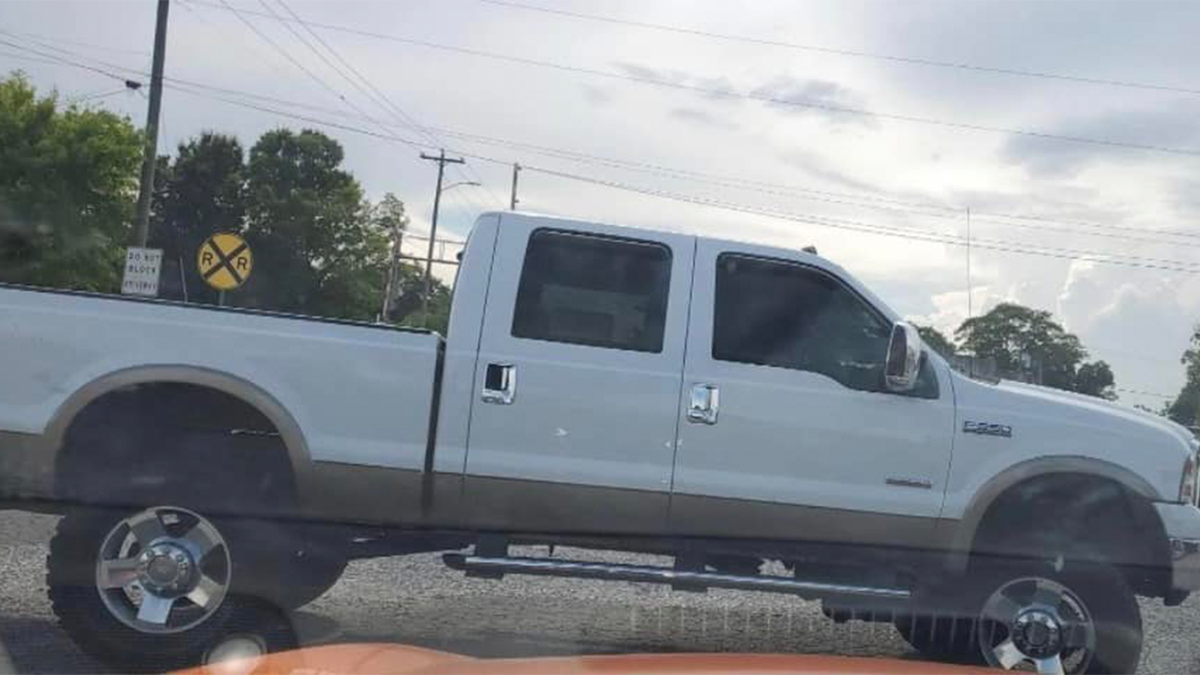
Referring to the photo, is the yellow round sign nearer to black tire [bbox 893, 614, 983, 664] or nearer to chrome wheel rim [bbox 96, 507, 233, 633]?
chrome wheel rim [bbox 96, 507, 233, 633]

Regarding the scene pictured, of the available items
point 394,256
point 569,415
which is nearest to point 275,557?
point 569,415

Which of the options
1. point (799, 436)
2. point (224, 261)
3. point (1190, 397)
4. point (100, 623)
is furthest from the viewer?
point (1190, 397)

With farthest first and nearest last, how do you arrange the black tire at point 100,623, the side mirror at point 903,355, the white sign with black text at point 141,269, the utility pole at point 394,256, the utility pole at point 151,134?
the utility pole at point 394,256, the utility pole at point 151,134, the white sign with black text at point 141,269, the side mirror at point 903,355, the black tire at point 100,623

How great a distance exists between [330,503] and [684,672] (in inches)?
119

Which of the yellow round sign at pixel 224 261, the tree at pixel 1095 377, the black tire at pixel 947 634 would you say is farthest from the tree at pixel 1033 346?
the black tire at pixel 947 634

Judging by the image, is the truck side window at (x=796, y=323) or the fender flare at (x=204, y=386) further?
the truck side window at (x=796, y=323)

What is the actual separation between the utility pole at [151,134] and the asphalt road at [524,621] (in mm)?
12839

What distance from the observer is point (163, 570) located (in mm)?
5816

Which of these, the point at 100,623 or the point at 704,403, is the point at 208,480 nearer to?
the point at 100,623

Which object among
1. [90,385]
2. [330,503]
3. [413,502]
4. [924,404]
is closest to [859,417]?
[924,404]

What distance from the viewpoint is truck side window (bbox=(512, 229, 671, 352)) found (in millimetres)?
6219

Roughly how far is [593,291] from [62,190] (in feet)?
56.8

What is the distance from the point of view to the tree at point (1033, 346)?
19905 millimetres

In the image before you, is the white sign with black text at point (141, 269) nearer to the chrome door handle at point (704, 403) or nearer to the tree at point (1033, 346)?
the tree at point (1033, 346)
